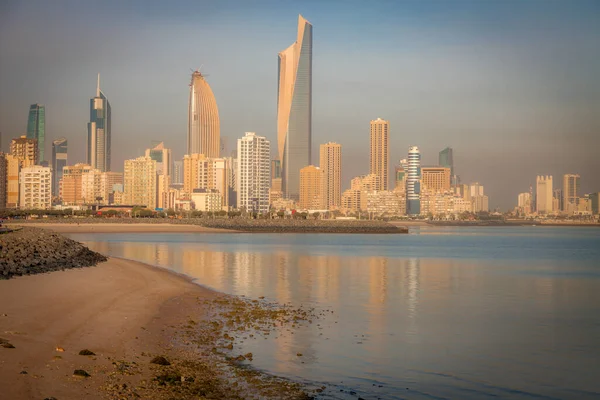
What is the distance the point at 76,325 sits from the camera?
55.0 ft

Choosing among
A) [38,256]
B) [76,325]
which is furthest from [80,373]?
[38,256]

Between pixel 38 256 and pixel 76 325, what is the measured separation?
58.7 feet

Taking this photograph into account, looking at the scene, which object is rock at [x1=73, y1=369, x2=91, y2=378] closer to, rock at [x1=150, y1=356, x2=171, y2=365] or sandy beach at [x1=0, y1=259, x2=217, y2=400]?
sandy beach at [x1=0, y1=259, x2=217, y2=400]

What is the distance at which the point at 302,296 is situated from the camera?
29.3 m

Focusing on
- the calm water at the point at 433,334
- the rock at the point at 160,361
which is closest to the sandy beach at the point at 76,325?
the rock at the point at 160,361

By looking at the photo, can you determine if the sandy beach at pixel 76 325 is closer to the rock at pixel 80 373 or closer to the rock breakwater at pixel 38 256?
the rock at pixel 80 373

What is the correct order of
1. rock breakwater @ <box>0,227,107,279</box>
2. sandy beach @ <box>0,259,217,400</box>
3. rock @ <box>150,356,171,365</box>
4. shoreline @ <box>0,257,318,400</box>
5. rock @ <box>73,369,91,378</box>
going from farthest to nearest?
rock breakwater @ <box>0,227,107,279</box>, rock @ <box>150,356,171,365</box>, rock @ <box>73,369,91,378</box>, shoreline @ <box>0,257,318,400</box>, sandy beach @ <box>0,259,217,400</box>

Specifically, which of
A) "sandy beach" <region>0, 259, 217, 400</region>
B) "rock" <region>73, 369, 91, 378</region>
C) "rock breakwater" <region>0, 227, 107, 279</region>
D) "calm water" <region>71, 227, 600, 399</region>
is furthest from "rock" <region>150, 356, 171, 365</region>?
"rock breakwater" <region>0, 227, 107, 279</region>

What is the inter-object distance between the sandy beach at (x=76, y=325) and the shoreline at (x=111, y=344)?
0.02 meters

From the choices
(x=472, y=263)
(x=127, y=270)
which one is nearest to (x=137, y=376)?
(x=127, y=270)

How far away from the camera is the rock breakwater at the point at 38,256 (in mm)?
27661

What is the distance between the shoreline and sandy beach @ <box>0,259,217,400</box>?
0.02 meters

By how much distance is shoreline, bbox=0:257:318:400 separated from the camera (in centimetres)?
1123

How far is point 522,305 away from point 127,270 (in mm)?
20341
